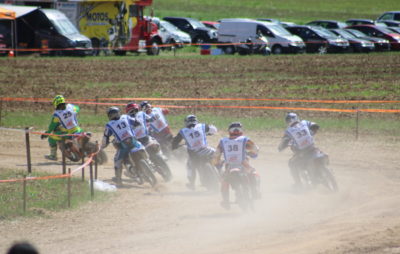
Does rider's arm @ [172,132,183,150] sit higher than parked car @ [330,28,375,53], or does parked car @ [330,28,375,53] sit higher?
rider's arm @ [172,132,183,150]

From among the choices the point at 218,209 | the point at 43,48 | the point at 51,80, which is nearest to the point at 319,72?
the point at 51,80

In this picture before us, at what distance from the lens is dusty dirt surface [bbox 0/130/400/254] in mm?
10656

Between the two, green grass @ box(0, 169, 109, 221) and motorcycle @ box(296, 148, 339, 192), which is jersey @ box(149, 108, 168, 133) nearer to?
green grass @ box(0, 169, 109, 221)

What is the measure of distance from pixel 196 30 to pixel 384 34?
13.1m

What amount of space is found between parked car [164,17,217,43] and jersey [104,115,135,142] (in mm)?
35135

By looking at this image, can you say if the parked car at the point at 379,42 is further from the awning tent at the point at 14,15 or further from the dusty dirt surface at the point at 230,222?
the dusty dirt surface at the point at 230,222

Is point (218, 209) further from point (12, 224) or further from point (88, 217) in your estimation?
point (12, 224)

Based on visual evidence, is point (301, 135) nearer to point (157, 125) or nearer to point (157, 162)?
point (157, 162)

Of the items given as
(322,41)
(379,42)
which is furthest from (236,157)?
(379,42)

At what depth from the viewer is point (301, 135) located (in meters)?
14.7

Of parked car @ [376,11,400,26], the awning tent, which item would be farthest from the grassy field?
the awning tent

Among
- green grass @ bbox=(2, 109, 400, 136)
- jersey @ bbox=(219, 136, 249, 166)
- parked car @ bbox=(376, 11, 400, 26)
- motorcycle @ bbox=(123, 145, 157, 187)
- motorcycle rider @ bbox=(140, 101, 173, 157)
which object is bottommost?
green grass @ bbox=(2, 109, 400, 136)

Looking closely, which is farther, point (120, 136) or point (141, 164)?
point (120, 136)

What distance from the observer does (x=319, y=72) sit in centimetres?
3484
